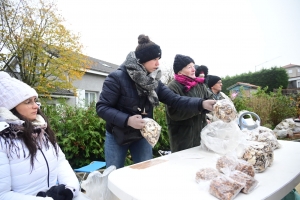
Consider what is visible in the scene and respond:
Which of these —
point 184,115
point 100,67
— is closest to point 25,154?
point 184,115

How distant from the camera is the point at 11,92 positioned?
1.25m

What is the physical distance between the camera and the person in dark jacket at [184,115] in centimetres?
201

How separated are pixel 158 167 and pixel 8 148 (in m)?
0.83

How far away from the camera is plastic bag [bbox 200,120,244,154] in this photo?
150 cm

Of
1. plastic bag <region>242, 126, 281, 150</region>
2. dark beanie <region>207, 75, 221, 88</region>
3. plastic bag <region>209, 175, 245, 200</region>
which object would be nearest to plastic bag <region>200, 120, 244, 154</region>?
→ plastic bag <region>242, 126, 281, 150</region>

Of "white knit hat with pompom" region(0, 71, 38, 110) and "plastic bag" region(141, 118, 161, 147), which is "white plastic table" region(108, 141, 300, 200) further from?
"white knit hat with pompom" region(0, 71, 38, 110)

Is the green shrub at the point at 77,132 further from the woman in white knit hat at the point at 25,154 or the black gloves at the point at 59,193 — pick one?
the black gloves at the point at 59,193

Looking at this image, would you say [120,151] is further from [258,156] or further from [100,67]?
[100,67]

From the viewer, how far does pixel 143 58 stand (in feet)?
5.62

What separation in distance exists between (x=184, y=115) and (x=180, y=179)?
0.88 m

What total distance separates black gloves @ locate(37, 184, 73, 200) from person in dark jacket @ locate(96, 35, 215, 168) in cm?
52

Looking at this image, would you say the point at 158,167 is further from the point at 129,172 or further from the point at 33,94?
the point at 33,94

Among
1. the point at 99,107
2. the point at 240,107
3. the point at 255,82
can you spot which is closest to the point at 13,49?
the point at 240,107

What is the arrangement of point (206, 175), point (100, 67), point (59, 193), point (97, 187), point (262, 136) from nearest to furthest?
point (206, 175) → point (59, 193) → point (97, 187) → point (262, 136) → point (100, 67)
